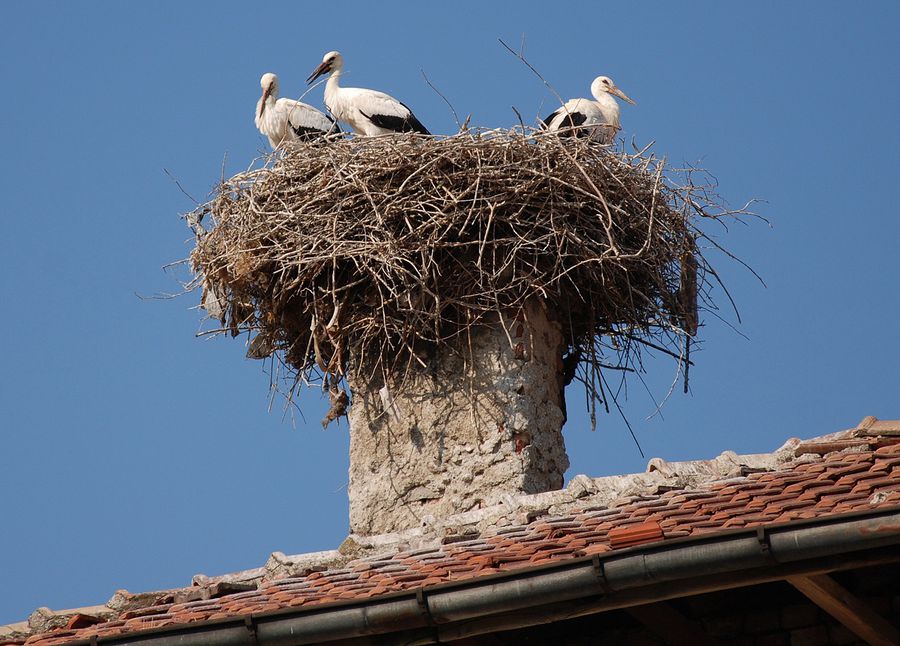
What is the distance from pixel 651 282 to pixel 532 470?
1452mm

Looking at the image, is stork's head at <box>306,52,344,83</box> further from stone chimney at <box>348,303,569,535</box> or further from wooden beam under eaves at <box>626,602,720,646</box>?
wooden beam under eaves at <box>626,602,720,646</box>

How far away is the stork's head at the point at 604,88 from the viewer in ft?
40.9

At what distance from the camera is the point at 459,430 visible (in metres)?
7.96

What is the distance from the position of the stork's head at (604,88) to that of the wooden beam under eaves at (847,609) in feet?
27.3

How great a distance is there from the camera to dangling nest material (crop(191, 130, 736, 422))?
319 inches

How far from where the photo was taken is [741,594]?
5016 millimetres

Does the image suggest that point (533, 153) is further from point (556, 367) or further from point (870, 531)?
point (870, 531)

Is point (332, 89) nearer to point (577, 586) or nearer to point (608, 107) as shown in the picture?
point (608, 107)

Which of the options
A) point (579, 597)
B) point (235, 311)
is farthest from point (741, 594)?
point (235, 311)

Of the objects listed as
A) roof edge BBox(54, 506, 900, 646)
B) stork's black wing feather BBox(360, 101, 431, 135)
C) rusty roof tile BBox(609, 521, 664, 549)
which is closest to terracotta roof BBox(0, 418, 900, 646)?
rusty roof tile BBox(609, 521, 664, 549)

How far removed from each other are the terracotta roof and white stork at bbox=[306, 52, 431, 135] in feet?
16.7

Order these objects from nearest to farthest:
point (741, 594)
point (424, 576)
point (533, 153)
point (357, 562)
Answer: point (741, 594) → point (424, 576) → point (357, 562) → point (533, 153)

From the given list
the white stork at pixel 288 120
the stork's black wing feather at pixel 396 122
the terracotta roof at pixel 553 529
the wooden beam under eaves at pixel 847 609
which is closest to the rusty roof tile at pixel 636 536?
the terracotta roof at pixel 553 529

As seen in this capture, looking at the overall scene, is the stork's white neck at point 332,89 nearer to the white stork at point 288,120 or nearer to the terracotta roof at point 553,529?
the white stork at point 288,120
